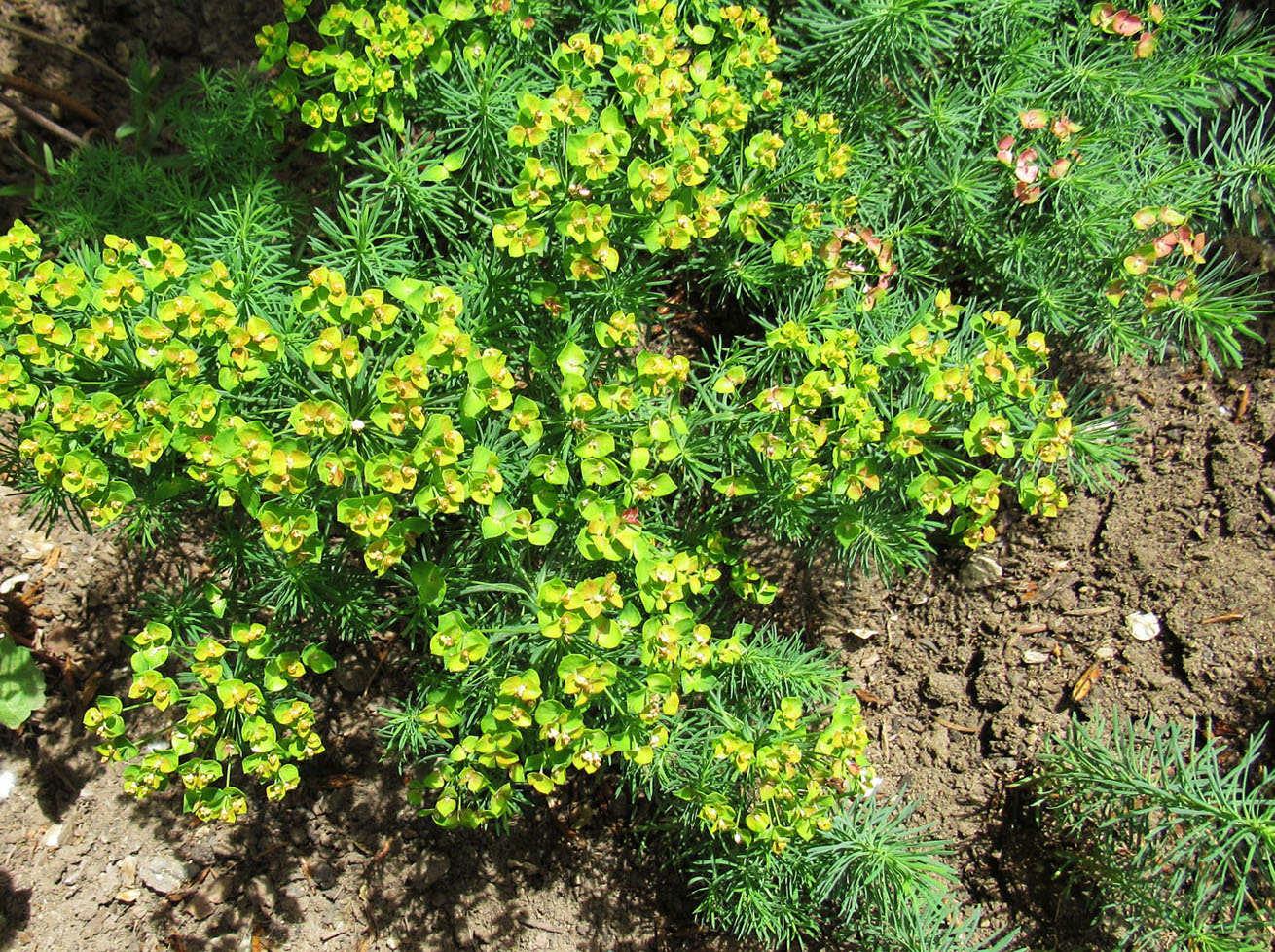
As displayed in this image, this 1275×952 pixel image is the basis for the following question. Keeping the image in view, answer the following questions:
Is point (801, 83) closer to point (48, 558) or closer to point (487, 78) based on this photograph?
point (487, 78)

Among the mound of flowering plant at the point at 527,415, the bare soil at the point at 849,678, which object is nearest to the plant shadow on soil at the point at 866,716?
the bare soil at the point at 849,678

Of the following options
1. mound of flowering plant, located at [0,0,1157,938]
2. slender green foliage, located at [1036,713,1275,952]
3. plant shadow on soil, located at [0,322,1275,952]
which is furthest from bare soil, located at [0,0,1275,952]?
mound of flowering plant, located at [0,0,1157,938]

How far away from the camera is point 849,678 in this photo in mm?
3629

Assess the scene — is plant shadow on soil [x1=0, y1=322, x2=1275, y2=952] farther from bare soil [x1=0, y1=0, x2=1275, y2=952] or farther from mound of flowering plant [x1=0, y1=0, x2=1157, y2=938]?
mound of flowering plant [x1=0, y1=0, x2=1157, y2=938]

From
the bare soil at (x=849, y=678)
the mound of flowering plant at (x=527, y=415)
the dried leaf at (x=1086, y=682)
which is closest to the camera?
the mound of flowering plant at (x=527, y=415)

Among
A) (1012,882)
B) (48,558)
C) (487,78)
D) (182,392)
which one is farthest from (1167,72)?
(48,558)

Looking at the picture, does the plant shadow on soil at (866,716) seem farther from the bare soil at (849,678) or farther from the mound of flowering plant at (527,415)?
the mound of flowering plant at (527,415)

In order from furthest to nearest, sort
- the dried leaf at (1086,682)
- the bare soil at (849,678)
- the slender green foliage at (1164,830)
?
1. the dried leaf at (1086,682)
2. the bare soil at (849,678)
3. the slender green foliage at (1164,830)

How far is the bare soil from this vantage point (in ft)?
11.0

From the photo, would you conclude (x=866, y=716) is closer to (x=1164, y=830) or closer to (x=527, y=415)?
(x=1164, y=830)

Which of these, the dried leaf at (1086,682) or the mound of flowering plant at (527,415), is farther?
the dried leaf at (1086,682)

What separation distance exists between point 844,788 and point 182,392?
2.19 m

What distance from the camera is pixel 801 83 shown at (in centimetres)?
336

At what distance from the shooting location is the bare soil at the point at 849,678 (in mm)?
3352
